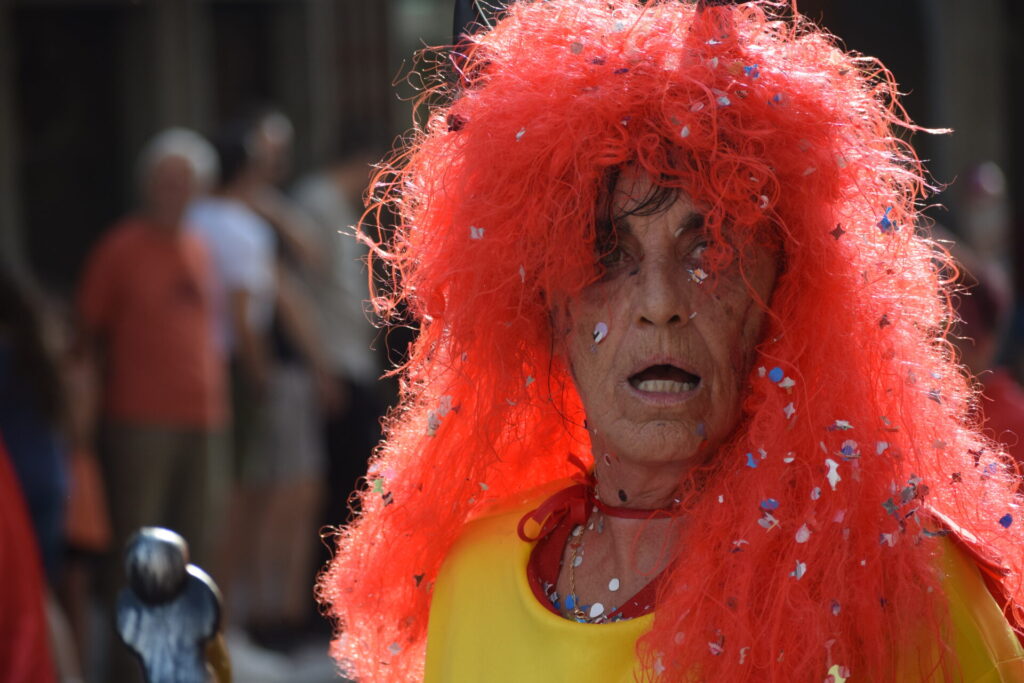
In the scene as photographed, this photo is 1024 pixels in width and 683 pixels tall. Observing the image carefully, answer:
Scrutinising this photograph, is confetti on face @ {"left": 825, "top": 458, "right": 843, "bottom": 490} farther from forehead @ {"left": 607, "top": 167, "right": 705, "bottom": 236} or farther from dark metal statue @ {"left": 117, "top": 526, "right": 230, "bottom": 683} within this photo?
dark metal statue @ {"left": 117, "top": 526, "right": 230, "bottom": 683}

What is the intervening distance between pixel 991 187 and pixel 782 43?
5865 millimetres

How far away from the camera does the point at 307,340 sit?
6465mm

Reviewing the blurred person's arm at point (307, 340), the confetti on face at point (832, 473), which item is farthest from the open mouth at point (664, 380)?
the blurred person's arm at point (307, 340)

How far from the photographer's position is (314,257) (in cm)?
654

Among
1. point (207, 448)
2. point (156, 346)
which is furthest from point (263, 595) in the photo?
point (156, 346)

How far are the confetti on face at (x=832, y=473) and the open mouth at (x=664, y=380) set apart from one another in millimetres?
228

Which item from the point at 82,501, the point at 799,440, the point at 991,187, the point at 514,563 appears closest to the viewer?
the point at 799,440

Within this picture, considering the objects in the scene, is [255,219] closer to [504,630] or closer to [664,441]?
[504,630]

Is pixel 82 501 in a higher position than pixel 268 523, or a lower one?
higher

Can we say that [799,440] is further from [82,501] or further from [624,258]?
[82,501]

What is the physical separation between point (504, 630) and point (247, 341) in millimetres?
4244

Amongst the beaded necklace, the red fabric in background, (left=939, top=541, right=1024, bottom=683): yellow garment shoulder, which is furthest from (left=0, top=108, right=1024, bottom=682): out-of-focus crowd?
(left=939, top=541, right=1024, bottom=683): yellow garment shoulder

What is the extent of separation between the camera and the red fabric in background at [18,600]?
2.96m

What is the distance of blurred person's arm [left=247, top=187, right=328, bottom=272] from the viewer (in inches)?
257
